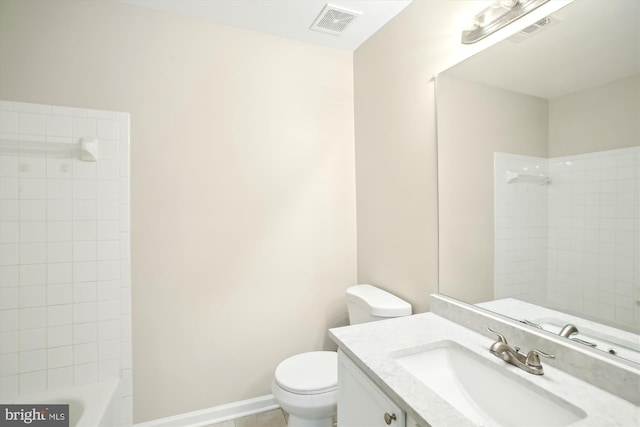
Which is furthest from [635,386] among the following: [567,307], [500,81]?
[500,81]

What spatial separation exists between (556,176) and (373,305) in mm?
1018

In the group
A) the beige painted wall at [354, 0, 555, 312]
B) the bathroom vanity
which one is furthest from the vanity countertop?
the beige painted wall at [354, 0, 555, 312]

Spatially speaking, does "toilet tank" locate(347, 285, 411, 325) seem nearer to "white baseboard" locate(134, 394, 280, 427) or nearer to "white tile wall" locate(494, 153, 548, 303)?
"white tile wall" locate(494, 153, 548, 303)

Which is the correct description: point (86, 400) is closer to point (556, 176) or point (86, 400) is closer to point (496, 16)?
point (556, 176)

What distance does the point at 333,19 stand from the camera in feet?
6.02

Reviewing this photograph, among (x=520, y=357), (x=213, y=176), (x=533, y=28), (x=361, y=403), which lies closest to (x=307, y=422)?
(x=361, y=403)

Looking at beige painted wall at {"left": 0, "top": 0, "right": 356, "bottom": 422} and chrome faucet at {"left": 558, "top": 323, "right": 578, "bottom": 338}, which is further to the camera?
beige painted wall at {"left": 0, "top": 0, "right": 356, "bottom": 422}

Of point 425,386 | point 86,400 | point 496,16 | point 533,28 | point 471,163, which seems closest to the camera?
point 425,386

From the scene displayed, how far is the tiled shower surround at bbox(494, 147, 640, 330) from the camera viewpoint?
0.83m

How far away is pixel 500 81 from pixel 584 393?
1.11m

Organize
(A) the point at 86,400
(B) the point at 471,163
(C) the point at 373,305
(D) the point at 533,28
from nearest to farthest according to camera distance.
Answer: (D) the point at 533,28
(B) the point at 471,163
(A) the point at 86,400
(C) the point at 373,305

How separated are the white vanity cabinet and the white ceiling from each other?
1844 millimetres

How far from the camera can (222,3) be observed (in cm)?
168

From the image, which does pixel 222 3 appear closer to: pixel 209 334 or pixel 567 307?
pixel 209 334
